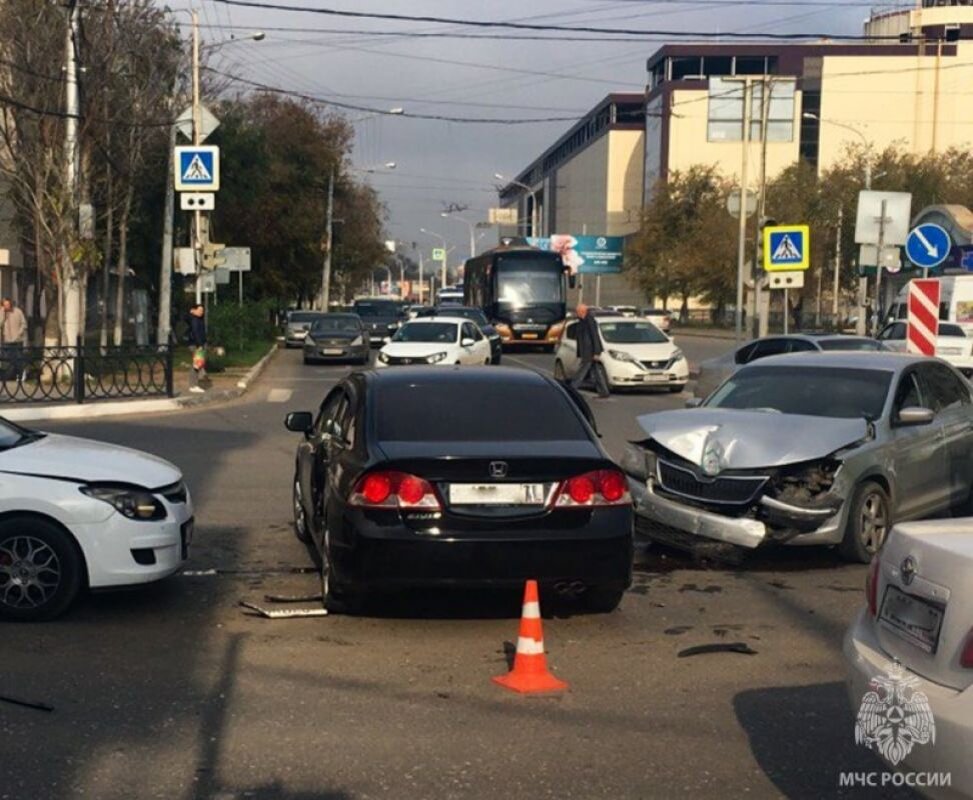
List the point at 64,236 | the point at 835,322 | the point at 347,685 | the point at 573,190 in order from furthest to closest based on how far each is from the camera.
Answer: the point at 573,190 < the point at 835,322 < the point at 64,236 < the point at 347,685

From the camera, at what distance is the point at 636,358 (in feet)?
85.9

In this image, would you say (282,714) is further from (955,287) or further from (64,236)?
(955,287)

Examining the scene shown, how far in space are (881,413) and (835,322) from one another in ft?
215

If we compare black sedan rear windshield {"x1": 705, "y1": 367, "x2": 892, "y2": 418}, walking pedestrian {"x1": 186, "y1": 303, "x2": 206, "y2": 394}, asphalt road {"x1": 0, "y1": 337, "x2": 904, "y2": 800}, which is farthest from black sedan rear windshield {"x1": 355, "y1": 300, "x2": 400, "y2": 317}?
asphalt road {"x1": 0, "y1": 337, "x2": 904, "y2": 800}

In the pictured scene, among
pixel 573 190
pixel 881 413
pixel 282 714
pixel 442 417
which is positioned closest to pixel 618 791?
pixel 282 714

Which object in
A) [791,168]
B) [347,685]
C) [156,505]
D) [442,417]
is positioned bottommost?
[347,685]

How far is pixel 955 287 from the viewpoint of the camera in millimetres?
31953

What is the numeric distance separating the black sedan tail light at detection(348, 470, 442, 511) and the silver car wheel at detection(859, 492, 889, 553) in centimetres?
383

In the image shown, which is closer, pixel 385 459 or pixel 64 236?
pixel 385 459

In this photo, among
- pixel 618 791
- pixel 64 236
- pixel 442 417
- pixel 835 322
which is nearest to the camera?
pixel 618 791

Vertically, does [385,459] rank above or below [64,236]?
below

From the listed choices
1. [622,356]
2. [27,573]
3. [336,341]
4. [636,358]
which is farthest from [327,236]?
[27,573]

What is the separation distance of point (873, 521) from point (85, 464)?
5.57 metres

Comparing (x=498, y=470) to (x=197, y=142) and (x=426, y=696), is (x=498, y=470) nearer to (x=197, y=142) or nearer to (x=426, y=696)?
(x=426, y=696)
